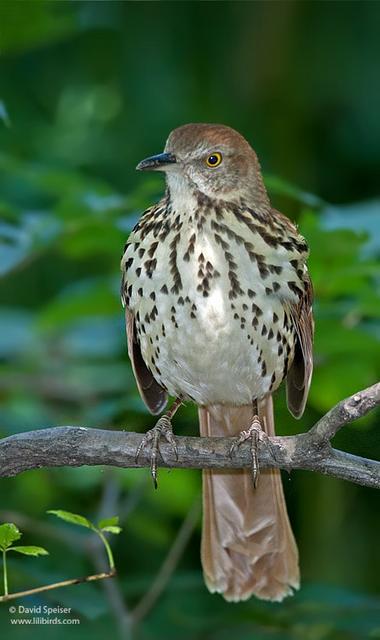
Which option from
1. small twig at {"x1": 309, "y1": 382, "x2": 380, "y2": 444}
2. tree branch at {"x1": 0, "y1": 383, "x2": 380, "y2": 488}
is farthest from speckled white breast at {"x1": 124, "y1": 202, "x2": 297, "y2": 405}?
small twig at {"x1": 309, "y1": 382, "x2": 380, "y2": 444}

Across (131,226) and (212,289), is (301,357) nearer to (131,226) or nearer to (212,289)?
(212,289)

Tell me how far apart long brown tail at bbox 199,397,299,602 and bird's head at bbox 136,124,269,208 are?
0.91 m

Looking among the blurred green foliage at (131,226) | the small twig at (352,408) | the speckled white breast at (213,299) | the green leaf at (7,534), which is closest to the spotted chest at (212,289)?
the speckled white breast at (213,299)

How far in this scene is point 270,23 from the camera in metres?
7.13

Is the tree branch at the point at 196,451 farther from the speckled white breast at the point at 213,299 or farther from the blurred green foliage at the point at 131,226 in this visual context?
the blurred green foliage at the point at 131,226

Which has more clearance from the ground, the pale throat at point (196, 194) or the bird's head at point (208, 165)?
the bird's head at point (208, 165)

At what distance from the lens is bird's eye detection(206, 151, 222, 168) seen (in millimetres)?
4438

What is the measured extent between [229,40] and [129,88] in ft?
2.38

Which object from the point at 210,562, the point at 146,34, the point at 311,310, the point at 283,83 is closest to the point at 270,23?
the point at 283,83

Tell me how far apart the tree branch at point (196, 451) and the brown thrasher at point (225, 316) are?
10 centimetres

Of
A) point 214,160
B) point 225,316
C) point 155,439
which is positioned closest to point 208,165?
point 214,160

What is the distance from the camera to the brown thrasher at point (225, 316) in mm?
4258

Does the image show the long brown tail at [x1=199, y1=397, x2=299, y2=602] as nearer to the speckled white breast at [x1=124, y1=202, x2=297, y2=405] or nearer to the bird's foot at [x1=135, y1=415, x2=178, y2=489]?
the speckled white breast at [x1=124, y1=202, x2=297, y2=405]

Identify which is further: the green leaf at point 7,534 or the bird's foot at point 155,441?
the bird's foot at point 155,441
